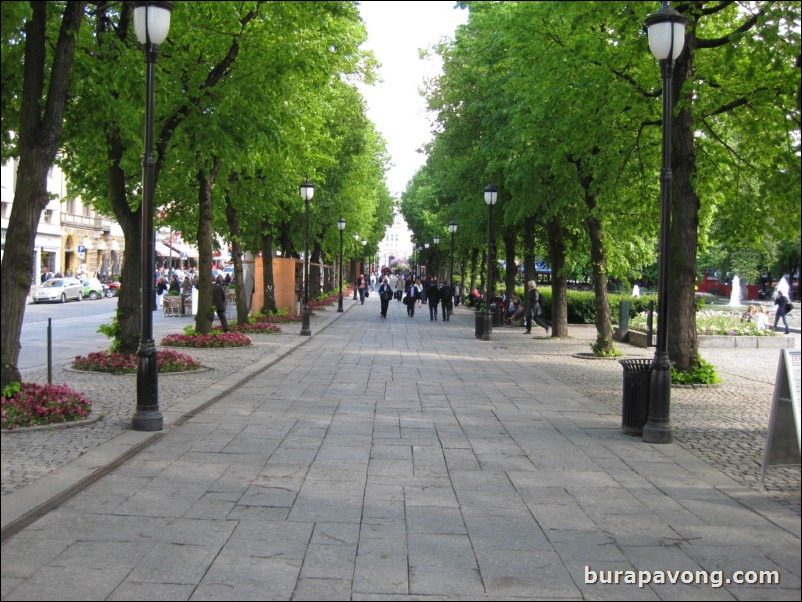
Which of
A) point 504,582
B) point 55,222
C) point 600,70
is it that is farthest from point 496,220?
point 55,222

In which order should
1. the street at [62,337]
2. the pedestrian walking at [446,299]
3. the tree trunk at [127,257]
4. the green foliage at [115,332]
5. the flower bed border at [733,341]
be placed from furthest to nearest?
the pedestrian walking at [446,299], the flower bed border at [733,341], the street at [62,337], the green foliage at [115,332], the tree trunk at [127,257]

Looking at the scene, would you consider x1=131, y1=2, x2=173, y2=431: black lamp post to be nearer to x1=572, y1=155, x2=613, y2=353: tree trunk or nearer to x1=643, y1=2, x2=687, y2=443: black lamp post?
x1=643, y1=2, x2=687, y2=443: black lamp post

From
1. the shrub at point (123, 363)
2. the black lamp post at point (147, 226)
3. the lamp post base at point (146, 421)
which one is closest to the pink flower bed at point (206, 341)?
the shrub at point (123, 363)

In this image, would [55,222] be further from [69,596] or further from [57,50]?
[69,596]

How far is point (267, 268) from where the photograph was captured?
2900 centimetres

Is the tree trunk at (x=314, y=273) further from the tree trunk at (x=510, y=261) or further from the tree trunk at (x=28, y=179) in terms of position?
the tree trunk at (x=28, y=179)

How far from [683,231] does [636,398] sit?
4.90 meters

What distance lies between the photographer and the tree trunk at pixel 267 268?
28.9 meters

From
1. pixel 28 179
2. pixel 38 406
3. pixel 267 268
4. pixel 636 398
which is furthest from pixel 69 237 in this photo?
pixel 636 398

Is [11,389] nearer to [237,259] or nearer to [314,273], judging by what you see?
[237,259]

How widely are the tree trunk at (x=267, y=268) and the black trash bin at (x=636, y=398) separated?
20.7 meters

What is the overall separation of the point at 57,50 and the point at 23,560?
6442mm

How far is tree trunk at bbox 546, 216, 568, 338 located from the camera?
23.3 m

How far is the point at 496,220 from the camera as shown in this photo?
2786cm
